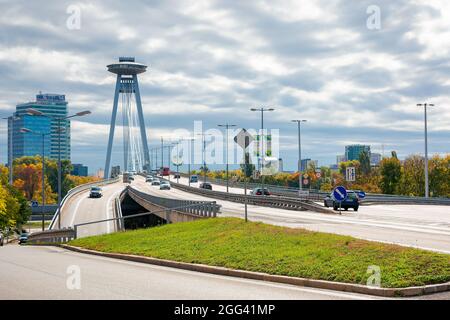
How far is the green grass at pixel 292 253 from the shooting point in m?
14.1

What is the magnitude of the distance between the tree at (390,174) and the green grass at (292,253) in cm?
9627

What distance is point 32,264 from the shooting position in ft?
71.1

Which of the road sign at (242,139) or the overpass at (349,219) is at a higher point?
the road sign at (242,139)

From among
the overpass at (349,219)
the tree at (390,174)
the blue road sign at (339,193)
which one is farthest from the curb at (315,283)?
the tree at (390,174)

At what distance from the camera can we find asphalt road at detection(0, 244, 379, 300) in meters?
12.8

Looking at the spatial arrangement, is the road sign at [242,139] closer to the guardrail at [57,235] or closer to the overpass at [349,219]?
the overpass at [349,219]

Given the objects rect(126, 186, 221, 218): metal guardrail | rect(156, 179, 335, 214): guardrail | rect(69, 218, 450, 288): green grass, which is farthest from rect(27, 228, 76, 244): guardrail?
rect(69, 218, 450, 288): green grass

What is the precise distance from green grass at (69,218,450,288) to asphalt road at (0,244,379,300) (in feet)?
2.86

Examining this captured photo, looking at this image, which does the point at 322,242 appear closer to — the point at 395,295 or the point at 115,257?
the point at 395,295

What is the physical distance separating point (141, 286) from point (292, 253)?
4.59 m

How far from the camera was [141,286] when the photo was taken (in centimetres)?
1443

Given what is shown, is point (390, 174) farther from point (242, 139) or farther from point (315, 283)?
point (315, 283)

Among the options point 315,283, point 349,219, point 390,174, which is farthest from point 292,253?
point 390,174
